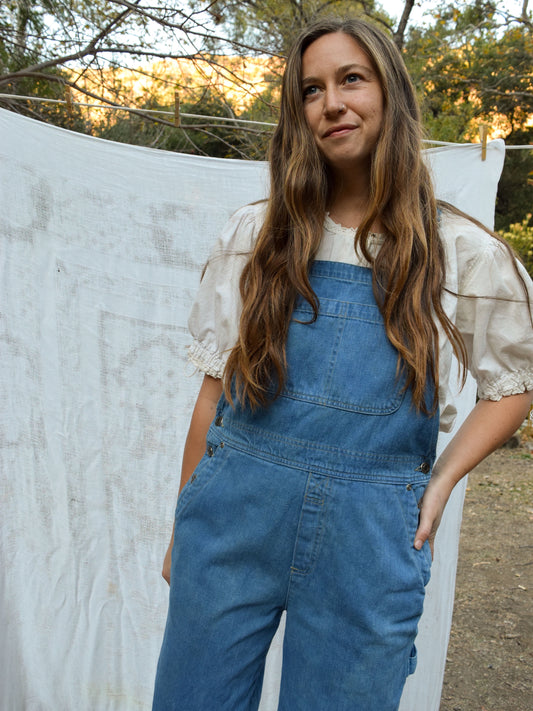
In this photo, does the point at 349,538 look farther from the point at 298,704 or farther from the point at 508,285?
the point at 508,285

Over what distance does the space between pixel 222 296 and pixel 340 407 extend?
324 mm

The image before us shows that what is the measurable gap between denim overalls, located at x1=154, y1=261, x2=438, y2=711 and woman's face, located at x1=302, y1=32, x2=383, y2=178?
209 mm

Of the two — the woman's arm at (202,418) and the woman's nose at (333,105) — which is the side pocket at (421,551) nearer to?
the woman's arm at (202,418)

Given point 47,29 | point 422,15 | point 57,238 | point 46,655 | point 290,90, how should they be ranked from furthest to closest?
point 422,15 → point 47,29 → point 46,655 → point 57,238 → point 290,90

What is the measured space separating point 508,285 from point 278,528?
1.79 ft

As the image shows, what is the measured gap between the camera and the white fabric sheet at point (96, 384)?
183 cm

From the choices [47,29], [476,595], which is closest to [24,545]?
[476,595]

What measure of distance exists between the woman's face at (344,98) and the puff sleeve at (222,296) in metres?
0.20

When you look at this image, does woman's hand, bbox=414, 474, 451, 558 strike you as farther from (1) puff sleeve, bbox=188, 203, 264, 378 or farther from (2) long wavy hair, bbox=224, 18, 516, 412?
(1) puff sleeve, bbox=188, 203, 264, 378

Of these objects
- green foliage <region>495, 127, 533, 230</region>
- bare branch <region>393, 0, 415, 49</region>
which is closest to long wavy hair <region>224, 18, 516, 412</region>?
bare branch <region>393, 0, 415, 49</region>

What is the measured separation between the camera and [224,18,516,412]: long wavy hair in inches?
43.1

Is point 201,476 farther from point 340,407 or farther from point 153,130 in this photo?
point 153,130

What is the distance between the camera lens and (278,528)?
1064mm

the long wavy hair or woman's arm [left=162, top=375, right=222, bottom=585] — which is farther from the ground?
the long wavy hair
